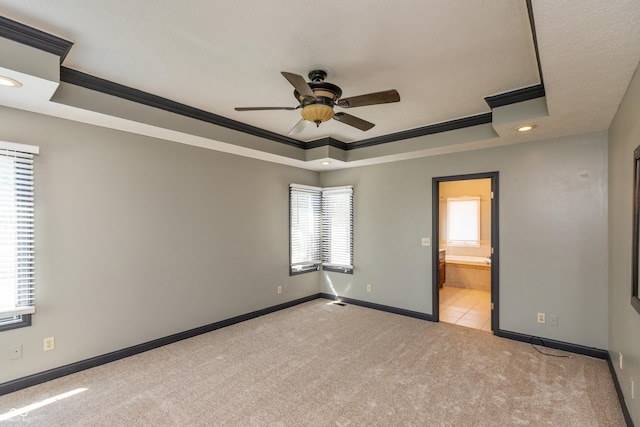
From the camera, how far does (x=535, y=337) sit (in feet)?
11.5

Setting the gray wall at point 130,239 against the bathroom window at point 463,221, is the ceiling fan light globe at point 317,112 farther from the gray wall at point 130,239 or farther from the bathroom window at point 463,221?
the bathroom window at point 463,221

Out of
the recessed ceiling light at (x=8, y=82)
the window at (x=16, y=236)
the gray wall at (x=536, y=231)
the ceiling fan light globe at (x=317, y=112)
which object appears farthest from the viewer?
the gray wall at (x=536, y=231)

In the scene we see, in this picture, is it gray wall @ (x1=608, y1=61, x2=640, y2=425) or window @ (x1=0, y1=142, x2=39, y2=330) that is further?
window @ (x1=0, y1=142, x2=39, y2=330)

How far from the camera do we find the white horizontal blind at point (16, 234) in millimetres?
2500

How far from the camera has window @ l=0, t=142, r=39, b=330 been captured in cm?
250

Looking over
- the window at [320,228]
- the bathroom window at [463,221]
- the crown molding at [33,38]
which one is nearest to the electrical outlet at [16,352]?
the crown molding at [33,38]

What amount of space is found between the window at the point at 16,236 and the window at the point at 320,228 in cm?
320

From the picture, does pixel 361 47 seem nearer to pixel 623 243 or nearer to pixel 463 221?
pixel 623 243

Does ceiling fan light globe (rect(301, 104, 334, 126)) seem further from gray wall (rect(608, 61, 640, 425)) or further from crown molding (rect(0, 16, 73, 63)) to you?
gray wall (rect(608, 61, 640, 425))

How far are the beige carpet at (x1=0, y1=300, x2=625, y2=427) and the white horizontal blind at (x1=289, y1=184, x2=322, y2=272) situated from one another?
1.70 metres

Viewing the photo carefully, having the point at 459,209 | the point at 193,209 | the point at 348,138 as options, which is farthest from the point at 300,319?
the point at 459,209

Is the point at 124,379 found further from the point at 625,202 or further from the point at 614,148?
the point at 614,148

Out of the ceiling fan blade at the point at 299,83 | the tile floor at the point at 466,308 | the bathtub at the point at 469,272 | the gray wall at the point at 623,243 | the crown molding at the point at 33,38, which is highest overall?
the crown molding at the point at 33,38

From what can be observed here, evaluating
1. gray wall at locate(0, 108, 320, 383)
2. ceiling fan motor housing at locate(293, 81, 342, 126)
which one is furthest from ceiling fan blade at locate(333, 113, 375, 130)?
gray wall at locate(0, 108, 320, 383)
